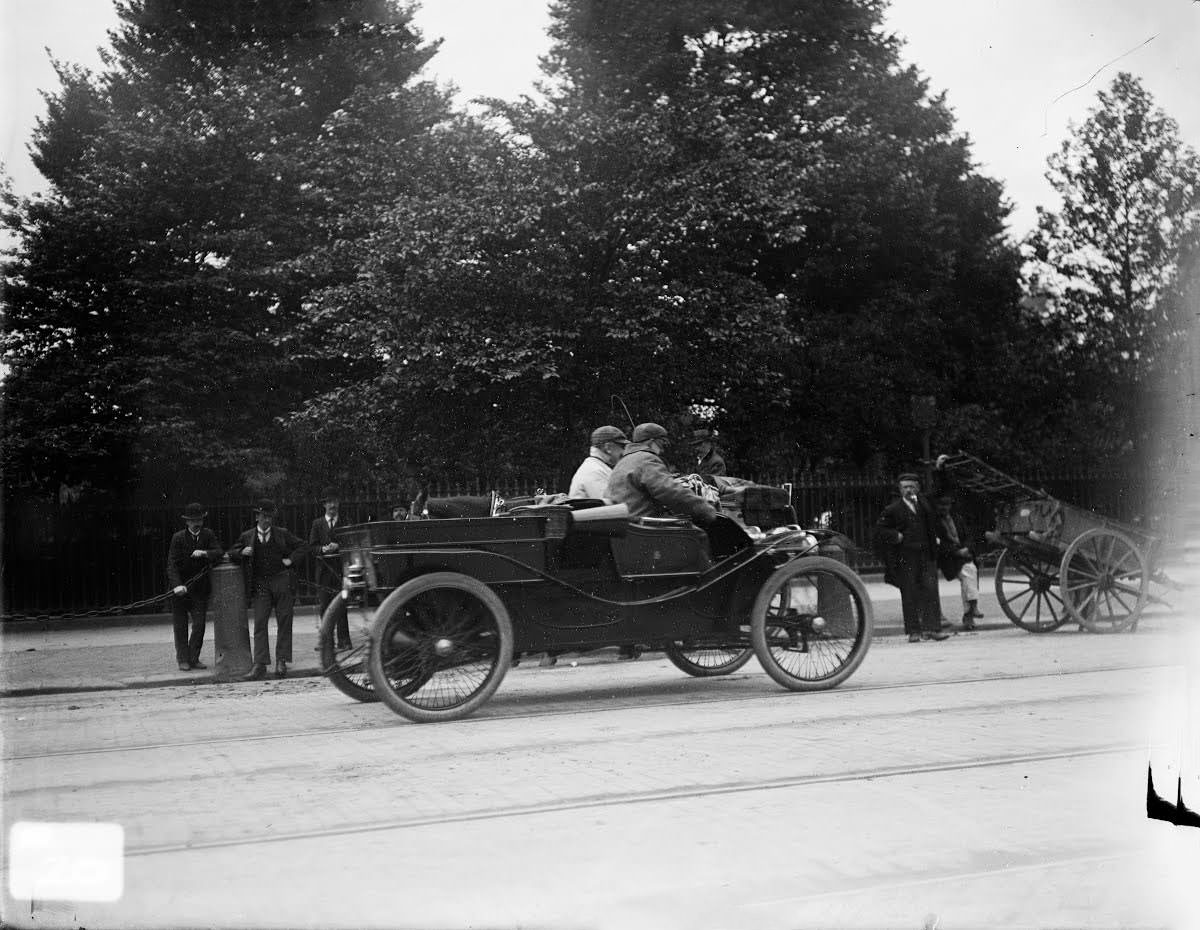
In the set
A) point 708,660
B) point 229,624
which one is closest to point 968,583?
point 708,660

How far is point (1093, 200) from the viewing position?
91.2 feet

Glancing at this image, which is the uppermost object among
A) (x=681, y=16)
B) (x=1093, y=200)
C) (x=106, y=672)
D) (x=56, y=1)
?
(x=681, y=16)

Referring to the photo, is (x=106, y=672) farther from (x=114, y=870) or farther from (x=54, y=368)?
(x=54, y=368)

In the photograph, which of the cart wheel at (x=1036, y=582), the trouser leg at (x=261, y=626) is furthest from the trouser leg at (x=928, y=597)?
the trouser leg at (x=261, y=626)

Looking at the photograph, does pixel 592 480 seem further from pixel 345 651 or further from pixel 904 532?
pixel 904 532

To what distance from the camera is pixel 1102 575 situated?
13672 millimetres

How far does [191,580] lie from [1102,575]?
366 inches

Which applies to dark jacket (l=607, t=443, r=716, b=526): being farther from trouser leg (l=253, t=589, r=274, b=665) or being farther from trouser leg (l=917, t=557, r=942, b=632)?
trouser leg (l=917, t=557, r=942, b=632)

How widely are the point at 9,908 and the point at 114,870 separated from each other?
50cm

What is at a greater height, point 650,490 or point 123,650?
point 650,490

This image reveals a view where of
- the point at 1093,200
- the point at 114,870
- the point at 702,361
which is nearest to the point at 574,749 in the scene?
the point at 114,870

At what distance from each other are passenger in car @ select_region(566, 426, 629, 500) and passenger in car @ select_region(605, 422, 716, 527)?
629 mm

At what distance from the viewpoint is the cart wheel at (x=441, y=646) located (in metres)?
8.16

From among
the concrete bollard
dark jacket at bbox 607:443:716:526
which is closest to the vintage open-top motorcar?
dark jacket at bbox 607:443:716:526
